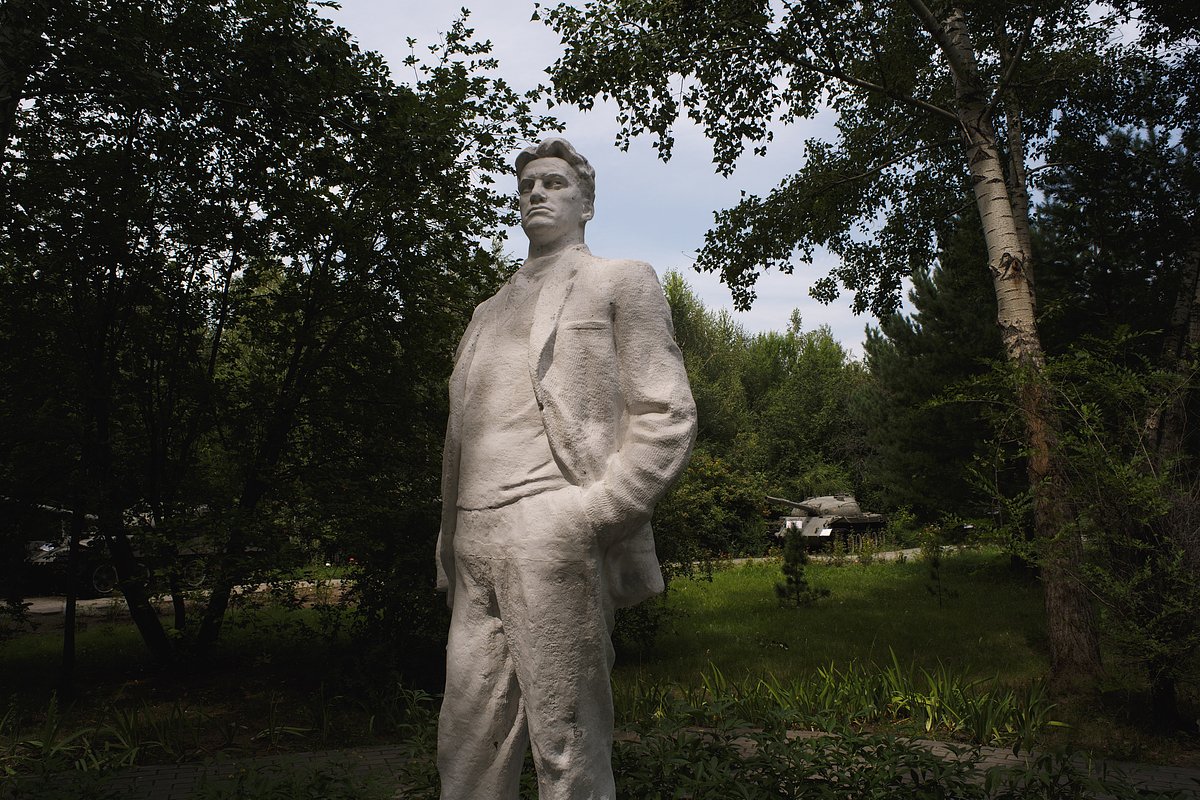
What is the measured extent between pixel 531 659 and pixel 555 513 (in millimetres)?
430

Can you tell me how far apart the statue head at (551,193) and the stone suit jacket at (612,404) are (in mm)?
138

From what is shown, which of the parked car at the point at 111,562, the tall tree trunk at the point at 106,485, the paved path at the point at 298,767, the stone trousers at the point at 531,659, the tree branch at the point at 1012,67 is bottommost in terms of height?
the paved path at the point at 298,767

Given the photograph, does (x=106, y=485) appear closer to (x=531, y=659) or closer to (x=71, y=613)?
(x=71, y=613)

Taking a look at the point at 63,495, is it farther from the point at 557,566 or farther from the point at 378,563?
the point at 557,566

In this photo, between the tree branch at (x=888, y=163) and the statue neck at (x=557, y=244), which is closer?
the statue neck at (x=557, y=244)

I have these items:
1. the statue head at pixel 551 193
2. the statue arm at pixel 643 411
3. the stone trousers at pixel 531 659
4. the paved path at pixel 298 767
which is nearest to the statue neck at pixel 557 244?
the statue head at pixel 551 193

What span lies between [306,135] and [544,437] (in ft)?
15.5

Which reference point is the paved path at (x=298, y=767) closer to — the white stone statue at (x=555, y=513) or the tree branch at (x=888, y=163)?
the white stone statue at (x=555, y=513)

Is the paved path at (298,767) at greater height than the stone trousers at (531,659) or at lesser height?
lesser

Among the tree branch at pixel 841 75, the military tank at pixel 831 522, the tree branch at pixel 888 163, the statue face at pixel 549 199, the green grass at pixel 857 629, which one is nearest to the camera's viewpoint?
the statue face at pixel 549 199

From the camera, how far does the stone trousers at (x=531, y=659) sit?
8.36 feet

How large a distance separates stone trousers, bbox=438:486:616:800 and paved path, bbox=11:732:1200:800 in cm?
241

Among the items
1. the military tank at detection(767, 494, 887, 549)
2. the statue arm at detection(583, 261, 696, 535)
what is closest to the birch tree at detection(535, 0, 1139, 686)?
the statue arm at detection(583, 261, 696, 535)

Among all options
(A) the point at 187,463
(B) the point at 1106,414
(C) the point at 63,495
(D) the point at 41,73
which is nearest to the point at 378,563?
(A) the point at 187,463
